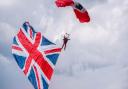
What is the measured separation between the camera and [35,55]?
8900 centimetres

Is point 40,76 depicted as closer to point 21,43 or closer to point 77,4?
point 21,43

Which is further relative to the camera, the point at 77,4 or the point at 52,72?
the point at 77,4

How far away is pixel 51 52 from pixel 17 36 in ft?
20.7

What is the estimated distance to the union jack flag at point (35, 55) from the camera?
285 ft

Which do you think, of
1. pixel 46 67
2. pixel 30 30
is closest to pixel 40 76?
pixel 46 67

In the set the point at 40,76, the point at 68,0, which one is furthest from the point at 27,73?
the point at 68,0

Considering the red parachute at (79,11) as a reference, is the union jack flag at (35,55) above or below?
below

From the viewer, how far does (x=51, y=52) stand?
3467 inches

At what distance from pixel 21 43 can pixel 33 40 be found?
6.00ft

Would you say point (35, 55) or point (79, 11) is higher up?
point (79, 11)

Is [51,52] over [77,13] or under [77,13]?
under

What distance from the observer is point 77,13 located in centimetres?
9281

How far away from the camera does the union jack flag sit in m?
86.8

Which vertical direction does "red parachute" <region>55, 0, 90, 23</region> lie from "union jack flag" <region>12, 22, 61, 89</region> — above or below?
above
